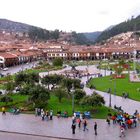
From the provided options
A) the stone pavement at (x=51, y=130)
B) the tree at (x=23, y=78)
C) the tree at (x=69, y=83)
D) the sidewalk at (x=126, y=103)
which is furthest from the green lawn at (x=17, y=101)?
the sidewalk at (x=126, y=103)

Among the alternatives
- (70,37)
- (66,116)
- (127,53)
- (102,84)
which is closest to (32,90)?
(66,116)

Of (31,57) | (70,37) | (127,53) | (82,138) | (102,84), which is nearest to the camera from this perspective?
(82,138)

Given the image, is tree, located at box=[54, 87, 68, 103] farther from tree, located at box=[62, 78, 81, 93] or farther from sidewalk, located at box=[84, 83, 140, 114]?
sidewalk, located at box=[84, 83, 140, 114]

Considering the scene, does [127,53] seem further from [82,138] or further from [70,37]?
[82,138]

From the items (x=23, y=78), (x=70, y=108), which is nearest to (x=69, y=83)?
(x=23, y=78)

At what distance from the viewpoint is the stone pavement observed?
67.8 ft

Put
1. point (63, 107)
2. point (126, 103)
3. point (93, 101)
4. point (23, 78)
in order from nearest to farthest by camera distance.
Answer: point (93, 101)
point (63, 107)
point (126, 103)
point (23, 78)

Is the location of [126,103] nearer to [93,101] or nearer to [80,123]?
[93,101]

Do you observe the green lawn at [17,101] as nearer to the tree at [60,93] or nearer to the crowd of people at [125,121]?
the tree at [60,93]

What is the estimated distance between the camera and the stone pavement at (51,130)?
20.7 meters

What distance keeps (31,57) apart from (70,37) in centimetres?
9038

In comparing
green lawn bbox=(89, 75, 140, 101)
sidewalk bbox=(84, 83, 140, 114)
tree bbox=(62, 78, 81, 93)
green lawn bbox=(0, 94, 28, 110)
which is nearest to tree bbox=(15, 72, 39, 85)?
green lawn bbox=(0, 94, 28, 110)

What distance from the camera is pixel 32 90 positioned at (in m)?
29.0

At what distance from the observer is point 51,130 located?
873 inches
